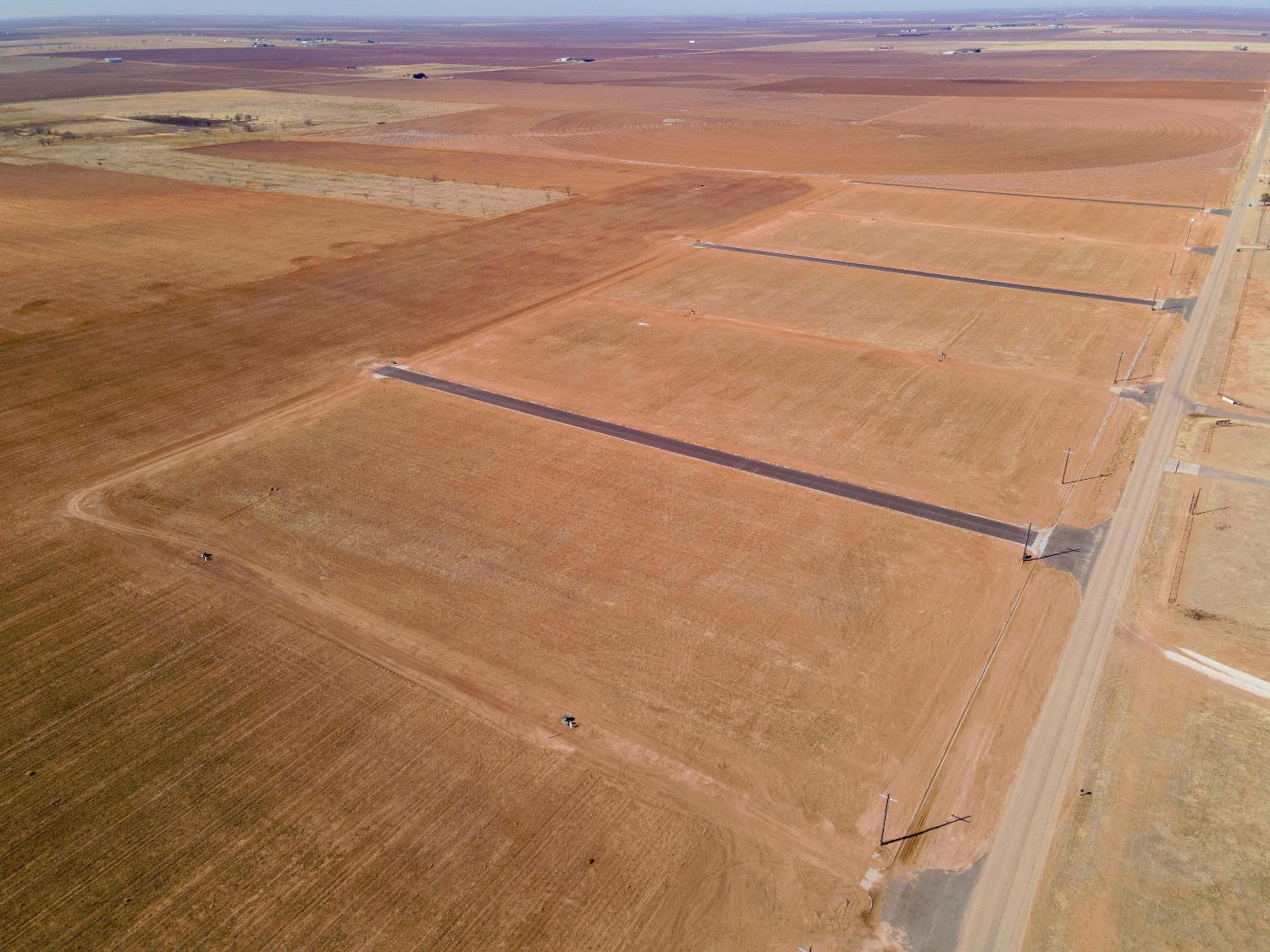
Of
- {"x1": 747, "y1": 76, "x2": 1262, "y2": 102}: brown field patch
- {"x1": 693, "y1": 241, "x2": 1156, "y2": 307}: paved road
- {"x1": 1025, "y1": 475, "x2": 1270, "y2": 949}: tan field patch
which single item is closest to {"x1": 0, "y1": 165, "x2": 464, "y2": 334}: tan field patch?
{"x1": 693, "y1": 241, "x2": 1156, "y2": 307}: paved road

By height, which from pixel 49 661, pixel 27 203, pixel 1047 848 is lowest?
pixel 1047 848

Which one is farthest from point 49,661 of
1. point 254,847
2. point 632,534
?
A: point 632,534

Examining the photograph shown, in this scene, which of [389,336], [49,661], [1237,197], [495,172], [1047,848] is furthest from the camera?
[495,172]

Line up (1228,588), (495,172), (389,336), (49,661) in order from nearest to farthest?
(49,661) < (1228,588) < (389,336) < (495,172)

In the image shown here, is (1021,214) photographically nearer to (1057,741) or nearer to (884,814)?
(1057,741)

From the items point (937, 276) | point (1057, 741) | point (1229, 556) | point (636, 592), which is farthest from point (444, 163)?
point (1057, 741)

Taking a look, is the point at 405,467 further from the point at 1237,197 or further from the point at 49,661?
the point at 1237,197
